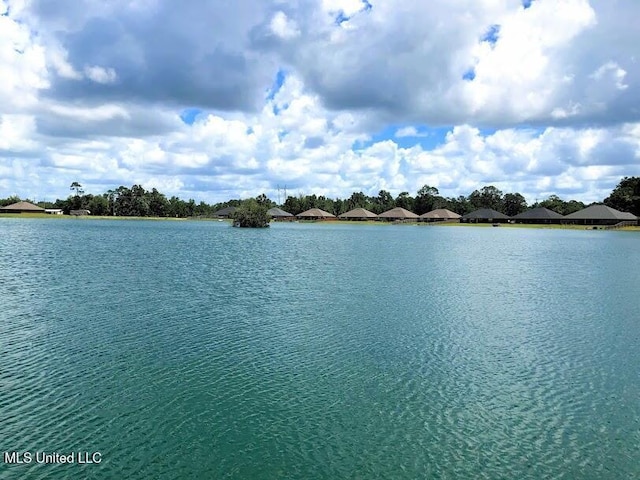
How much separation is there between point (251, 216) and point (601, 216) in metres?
107

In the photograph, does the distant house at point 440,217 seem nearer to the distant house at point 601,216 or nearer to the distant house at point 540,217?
the distant house at point 540,217

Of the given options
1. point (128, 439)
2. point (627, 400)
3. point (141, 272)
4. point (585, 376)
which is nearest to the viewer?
point (128, 439)

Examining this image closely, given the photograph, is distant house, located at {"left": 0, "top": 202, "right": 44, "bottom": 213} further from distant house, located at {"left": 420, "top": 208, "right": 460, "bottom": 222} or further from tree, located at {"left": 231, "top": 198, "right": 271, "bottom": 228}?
distant house, located at {"left": 420, "top": 208, "right": 460, "bottom": 222}

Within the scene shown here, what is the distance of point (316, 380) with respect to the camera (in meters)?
16.2

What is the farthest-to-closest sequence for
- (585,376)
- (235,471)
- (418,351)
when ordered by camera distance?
(418,351) → (585,376) → (235,471)

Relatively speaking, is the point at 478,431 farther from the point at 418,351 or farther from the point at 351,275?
the point at 351,275

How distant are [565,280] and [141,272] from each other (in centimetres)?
3477

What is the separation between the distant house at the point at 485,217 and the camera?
18831 centimetres

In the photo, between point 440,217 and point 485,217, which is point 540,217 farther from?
point 440,217

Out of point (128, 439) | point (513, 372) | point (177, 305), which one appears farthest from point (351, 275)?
point (128, 439)

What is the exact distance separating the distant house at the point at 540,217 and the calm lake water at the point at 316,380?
150 metres

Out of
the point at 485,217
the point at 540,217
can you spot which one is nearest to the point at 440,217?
the point at 485,217

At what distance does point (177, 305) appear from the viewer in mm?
27328

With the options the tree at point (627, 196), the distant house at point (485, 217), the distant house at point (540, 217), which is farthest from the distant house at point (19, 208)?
the tree at point (627, 196)
